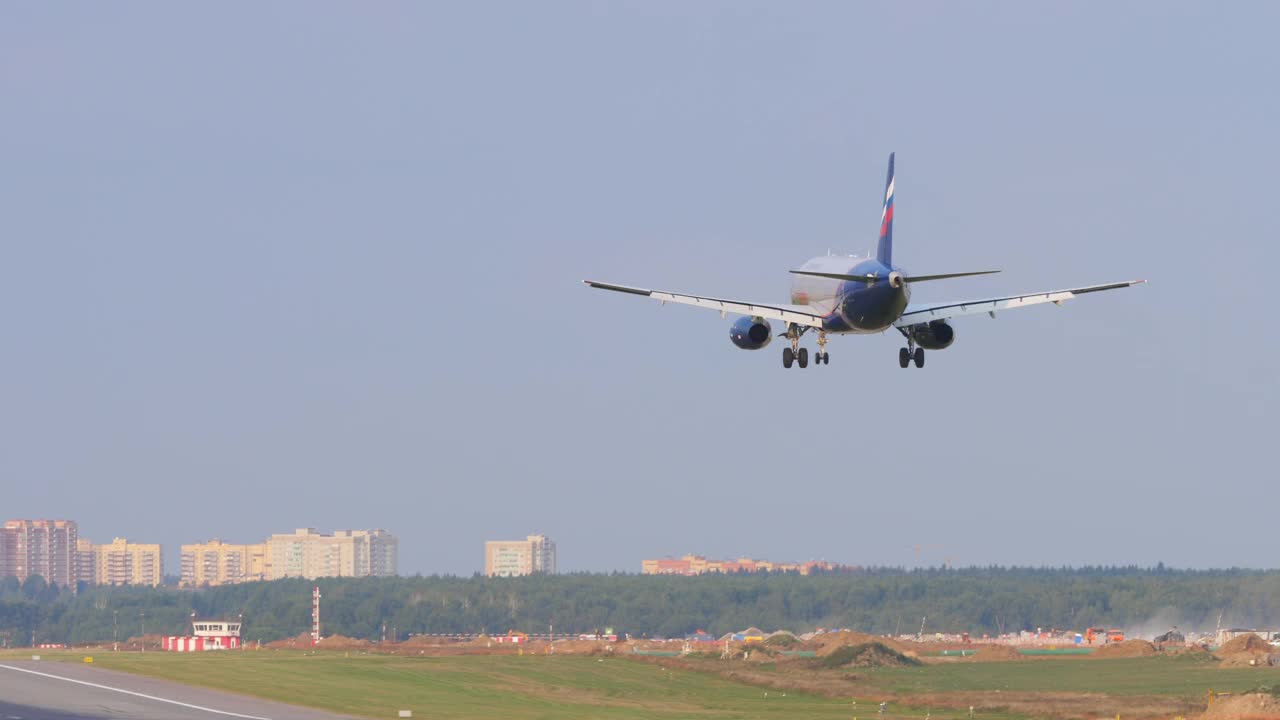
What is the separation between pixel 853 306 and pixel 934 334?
17.8ft

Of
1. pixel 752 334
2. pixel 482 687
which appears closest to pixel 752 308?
pixel 752 334

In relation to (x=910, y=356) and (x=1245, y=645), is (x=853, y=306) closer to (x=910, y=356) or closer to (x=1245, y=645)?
(x=910, y=356)

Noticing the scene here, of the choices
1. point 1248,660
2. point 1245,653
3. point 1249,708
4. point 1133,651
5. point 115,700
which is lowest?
point 1133,651

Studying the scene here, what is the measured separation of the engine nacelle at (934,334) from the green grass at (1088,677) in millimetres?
58414

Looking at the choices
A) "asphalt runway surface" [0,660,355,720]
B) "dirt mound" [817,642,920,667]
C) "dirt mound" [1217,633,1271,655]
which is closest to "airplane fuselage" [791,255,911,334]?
"asphalt runway surface" [0,660,355,720]

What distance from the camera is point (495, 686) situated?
134000 mm

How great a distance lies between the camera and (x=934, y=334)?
78875mm

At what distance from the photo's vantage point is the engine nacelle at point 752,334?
265 ft

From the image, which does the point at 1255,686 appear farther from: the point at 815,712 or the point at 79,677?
the point at 79,677

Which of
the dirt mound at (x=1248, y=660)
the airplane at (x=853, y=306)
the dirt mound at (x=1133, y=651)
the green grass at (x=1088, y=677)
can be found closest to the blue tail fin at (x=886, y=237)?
the airplane at (x=853, y=306)

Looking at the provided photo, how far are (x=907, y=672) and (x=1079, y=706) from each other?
50.8m

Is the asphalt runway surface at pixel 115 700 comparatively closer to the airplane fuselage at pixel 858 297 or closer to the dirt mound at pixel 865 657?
the airplane fuselage at pixel 858 297

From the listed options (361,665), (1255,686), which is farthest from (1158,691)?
(361,665)

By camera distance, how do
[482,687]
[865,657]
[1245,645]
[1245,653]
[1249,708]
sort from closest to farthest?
[1249,708] < [482,687] < [1245,653] < [1245,645] < [865,657]
